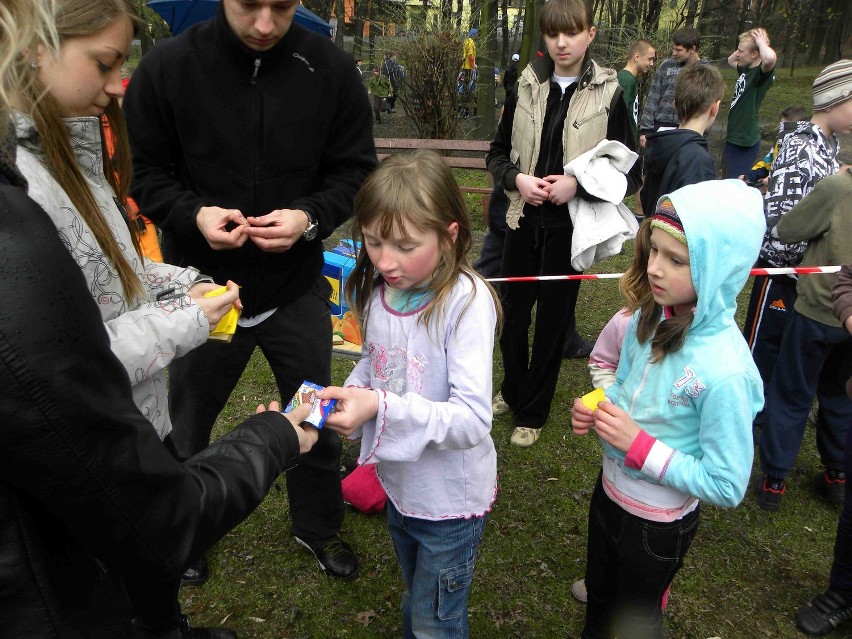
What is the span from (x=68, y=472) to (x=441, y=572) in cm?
124

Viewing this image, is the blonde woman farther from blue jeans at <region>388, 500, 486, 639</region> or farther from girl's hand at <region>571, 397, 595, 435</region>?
girl's hand at <region>571, 397, 595, 435</region>

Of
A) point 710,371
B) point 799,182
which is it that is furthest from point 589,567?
point 799,182

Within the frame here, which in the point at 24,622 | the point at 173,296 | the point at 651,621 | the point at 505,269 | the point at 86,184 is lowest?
the point at 651,621

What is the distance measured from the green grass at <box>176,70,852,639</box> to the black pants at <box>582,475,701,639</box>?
0.47m

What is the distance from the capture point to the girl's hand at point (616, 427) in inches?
71.0

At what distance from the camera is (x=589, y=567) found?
2.22 metres

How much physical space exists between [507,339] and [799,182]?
1.72 metres

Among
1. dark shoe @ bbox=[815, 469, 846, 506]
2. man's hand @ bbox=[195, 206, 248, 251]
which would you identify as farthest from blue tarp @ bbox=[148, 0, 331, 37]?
dark shoe @ bbox=[815, 469, 846, 506]

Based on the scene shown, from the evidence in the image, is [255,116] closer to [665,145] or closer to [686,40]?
[665,145]

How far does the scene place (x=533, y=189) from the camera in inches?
130

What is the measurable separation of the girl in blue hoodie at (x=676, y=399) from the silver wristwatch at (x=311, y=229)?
1096mm

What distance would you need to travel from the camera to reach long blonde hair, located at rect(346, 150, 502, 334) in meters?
1.71

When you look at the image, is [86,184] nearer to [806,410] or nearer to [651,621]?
[651,621]

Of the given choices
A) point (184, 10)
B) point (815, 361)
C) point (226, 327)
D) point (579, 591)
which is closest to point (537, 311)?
point (815, 361)
